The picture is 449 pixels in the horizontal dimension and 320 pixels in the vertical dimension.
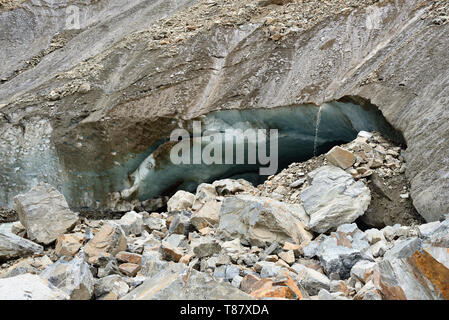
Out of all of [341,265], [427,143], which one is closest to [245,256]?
[341,265]

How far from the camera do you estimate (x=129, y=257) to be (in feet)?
13.0

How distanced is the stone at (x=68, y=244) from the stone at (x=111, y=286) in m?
1.08

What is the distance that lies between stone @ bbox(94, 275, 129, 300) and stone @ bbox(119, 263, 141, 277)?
0.28 meters

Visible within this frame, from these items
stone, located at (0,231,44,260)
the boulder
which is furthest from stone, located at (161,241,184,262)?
the boulder

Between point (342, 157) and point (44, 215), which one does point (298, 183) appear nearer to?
point (342, 157)

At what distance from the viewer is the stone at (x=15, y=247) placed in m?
4.46

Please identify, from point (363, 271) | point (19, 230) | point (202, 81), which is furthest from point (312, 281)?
point (202, 81)

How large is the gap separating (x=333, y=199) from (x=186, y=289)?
Result: 2377 millimetres

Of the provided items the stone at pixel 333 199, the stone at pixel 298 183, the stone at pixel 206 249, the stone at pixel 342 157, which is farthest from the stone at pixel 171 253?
the stone at pixel 342 157

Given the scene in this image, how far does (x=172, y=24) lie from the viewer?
9.04 metres

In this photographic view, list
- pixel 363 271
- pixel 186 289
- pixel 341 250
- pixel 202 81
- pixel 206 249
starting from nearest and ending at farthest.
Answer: pixel 186 289 → pixel 363 271 → pixel 341 250 → pixel 206 249 → pixel 202 81

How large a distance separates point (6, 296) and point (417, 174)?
13.3 feet

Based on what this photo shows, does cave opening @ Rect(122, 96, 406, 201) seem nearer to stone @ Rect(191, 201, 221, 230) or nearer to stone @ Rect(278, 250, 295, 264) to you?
stone @ Rect(191, 201, 221, 230)

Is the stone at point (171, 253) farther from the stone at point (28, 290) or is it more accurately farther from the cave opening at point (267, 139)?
the cave opening at point (267, 139)
